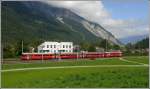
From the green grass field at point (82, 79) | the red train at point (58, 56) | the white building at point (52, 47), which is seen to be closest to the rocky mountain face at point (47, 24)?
the white building at point (52, 47)

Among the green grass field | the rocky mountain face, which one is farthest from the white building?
the rocky mountain face

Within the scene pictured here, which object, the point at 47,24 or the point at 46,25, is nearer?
the point at 46,25

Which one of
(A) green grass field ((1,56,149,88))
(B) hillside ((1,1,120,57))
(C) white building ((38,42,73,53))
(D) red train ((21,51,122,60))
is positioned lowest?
(A) green grass field ((1,56,149,88))

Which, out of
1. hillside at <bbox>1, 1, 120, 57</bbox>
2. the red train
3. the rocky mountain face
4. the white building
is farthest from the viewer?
the rocky mountain face

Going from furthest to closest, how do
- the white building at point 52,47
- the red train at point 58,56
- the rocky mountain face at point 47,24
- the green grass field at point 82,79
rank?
the rocky mountain face at point 47,24 → the white building at point 52,47 → the red train at point 58,56 → the green grass field at point 82,79

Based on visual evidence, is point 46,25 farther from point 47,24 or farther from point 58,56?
point 58,56

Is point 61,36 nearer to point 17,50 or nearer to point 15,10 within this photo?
point 15,10

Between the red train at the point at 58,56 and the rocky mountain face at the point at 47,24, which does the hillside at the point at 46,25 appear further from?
the red train at the point at 58,56

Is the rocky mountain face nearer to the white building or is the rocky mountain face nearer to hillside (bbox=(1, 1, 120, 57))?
hillside (bbox=(1, 1, 120, 57))

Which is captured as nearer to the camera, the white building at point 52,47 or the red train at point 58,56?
the red train at point 58,56

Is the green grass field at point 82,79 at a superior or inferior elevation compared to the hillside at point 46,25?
inferior

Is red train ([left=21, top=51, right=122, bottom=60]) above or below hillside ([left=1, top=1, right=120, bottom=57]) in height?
below

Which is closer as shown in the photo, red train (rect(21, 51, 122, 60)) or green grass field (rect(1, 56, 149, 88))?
green grass field (rect(1, 56, 149, 88))

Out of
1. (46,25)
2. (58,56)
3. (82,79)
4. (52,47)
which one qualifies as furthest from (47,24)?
(82,79)
